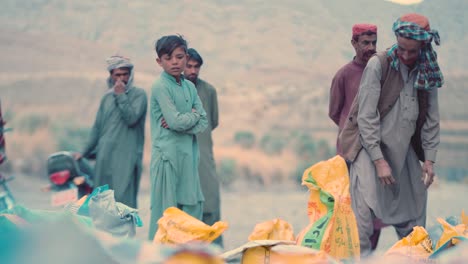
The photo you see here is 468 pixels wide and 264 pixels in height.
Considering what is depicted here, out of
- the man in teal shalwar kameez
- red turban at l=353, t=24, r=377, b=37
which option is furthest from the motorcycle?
red turban at l=353, t=24, r=377, b=37

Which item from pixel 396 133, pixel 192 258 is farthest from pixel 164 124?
pixel 192 258

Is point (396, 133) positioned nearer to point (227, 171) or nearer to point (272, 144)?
point (227, 171)

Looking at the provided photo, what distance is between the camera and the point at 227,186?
16.3 meters

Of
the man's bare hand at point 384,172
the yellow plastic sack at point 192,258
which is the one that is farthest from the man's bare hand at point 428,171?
the yellow plastic sack at point 192,258

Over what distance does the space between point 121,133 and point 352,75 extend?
2.17 m

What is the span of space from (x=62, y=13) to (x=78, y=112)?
346 cm

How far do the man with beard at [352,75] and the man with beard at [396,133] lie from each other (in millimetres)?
1141

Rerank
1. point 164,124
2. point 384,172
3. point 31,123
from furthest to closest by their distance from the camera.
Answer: point 31,123 < point 164,124 < point 384,172

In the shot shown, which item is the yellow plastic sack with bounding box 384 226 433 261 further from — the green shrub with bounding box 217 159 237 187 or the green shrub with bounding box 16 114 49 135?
the green shrub with bounding box 16 114 49 135

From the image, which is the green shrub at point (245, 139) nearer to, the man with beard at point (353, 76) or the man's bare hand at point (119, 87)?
Answer: the man's bare hand at point (119, 87)

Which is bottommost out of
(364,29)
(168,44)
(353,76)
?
(353,76)

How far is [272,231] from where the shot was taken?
520 cm

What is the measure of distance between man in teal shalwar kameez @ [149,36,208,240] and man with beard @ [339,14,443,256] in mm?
1222

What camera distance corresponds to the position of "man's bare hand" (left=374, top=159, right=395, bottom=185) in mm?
6086
